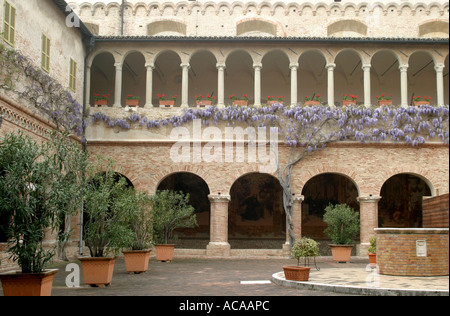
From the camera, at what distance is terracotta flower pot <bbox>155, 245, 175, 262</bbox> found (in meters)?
18.5

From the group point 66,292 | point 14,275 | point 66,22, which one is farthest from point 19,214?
point 66,22

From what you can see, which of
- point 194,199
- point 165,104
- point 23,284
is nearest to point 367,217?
point 194,199

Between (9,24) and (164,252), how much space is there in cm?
867

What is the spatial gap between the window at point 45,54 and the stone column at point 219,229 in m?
7.47

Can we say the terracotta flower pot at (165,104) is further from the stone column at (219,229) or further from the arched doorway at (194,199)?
the arched doorway at (194,199)

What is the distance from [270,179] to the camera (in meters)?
25.2

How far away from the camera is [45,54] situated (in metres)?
17.5

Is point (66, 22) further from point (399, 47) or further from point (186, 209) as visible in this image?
point (399, 47)

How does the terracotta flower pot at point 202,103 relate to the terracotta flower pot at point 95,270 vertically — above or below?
above

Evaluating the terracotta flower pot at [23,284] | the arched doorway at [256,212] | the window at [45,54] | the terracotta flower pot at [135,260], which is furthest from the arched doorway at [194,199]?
the terracotta flower pot at [23,284]

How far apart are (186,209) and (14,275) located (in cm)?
1038

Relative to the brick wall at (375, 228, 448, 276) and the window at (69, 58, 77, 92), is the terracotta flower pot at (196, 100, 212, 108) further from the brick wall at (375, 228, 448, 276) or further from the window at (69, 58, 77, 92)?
the brick wall at (375, 228, 448, 276)

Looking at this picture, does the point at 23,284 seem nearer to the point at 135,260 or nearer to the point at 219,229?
the point at 135,260

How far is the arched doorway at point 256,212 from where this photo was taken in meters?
24.9
